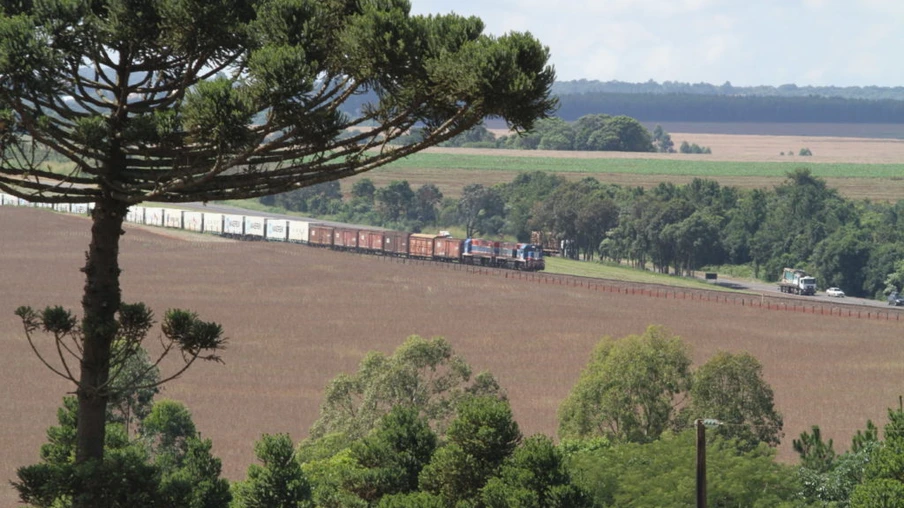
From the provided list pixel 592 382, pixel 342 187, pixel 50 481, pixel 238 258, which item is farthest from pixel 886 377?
pixel 342 187

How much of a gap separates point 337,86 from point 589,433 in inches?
1436

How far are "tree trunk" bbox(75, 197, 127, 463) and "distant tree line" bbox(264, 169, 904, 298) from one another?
96.4 m

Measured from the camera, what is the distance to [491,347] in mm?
79875

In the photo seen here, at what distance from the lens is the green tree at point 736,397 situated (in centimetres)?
5169

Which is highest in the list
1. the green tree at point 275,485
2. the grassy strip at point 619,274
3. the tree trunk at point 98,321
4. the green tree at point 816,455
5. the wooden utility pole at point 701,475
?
the tree trunk at point 98,321

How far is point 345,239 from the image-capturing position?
126188 millimetres

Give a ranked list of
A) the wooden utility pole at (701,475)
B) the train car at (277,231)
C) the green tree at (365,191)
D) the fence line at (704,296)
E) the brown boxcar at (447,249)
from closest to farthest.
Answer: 1. the wooden utility pole at (701,475)
2. the fence line at (704,296)
3. the brown boxcar at (447,249)
4. the train car at (277,231)
5. the green tree at (365,191)

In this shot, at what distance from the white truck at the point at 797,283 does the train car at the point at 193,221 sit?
169 feet

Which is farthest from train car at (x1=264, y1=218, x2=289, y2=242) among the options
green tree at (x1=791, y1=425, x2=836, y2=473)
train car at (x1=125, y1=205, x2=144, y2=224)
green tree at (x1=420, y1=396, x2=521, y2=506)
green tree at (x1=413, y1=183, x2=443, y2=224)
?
green tree at (x1=420, y1=396, x2=521, y2=506)

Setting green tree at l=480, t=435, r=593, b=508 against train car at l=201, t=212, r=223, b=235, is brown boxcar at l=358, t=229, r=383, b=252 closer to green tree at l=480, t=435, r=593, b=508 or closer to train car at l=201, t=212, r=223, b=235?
train car at l=201, t=212, r=223, b=235

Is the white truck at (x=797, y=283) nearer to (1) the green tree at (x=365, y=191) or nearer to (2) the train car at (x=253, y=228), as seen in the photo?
(2) the train car at (x=253, y=228)

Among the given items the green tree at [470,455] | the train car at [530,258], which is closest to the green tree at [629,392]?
the green tree at [470,455]

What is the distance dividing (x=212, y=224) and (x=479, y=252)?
26266mm

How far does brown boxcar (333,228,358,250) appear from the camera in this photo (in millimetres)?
125625
